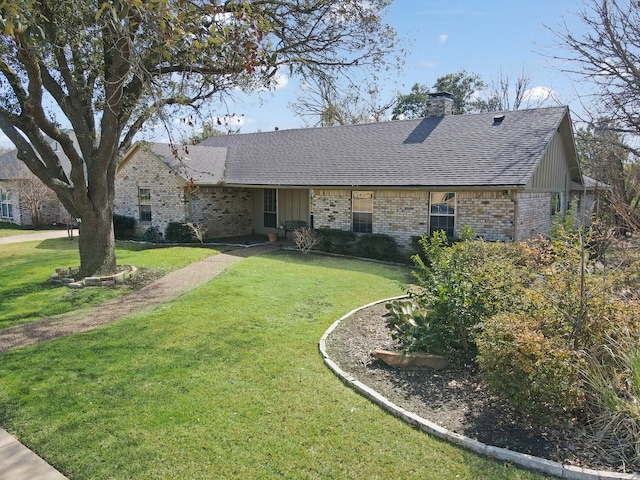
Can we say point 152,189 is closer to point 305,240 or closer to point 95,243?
point 305,240

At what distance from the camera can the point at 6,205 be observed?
2875cm

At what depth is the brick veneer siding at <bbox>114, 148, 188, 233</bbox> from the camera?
62.6ft

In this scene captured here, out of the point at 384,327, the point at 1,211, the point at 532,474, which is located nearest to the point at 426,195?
the point at 384,327

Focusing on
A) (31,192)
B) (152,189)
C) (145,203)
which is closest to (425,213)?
(152,189)

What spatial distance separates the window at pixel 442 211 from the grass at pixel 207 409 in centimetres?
776

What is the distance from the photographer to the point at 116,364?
615cm

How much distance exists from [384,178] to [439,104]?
17.7 feet

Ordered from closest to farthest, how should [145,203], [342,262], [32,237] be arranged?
[342,262]
[145,203]
[32,237]

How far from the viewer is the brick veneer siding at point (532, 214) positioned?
13.9 m

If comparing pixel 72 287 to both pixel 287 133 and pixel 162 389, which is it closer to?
pixel 162 389

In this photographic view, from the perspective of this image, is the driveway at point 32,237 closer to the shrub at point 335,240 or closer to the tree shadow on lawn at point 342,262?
the tree shadow on lawn at point 342,262

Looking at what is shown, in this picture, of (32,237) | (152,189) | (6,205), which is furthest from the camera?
(6,205)

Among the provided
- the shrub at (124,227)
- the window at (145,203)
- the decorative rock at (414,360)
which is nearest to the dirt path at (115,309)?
the decorative rock at (414,360)

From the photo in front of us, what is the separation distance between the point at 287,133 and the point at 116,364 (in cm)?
1814
